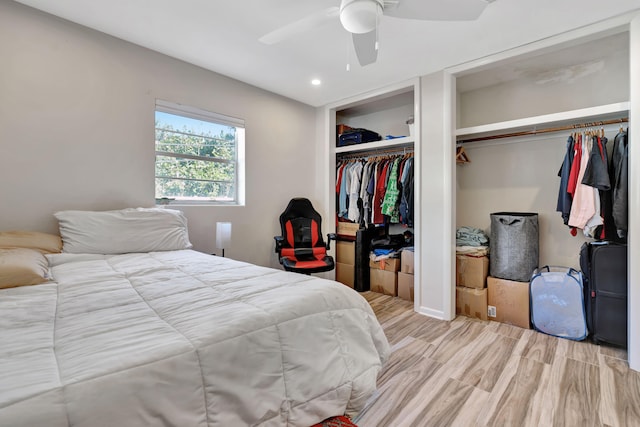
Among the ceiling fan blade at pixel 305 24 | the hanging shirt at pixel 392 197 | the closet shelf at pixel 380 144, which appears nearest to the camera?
the ceiling fan blade at pixel 305 24

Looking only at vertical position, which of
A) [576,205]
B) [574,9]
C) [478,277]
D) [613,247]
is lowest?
[478,277]

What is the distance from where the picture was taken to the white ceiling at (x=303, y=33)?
77.4 inches

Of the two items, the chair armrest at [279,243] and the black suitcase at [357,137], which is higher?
the black suitcase at [357,137]

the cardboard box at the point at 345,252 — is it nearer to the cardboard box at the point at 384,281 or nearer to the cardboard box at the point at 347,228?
the cardboard box at the point at 347,228

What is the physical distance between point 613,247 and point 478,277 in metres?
0.99

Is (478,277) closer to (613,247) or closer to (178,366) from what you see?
(613,247)

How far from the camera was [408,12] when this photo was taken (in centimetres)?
165

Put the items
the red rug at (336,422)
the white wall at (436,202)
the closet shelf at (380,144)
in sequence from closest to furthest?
the red rug at (336,422) → the white wall at (436,202) → the closet shelf at (380,144)

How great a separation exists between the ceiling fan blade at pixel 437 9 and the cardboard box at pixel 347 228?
8.01 feet

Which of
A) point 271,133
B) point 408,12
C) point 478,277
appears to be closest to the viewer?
point 408,12

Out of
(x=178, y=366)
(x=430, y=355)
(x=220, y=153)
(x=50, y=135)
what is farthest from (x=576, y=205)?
(x=50, y=135)

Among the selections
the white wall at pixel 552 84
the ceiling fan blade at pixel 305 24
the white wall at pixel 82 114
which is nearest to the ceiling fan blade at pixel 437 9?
the ceiling fan blade at pixel 305 24

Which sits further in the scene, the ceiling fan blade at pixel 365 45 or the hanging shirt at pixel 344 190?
the hanging shirt at pixel 344 190

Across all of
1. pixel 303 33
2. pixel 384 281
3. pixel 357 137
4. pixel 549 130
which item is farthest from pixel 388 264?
pixel 303 33
